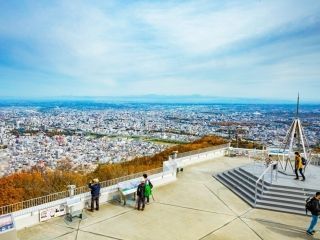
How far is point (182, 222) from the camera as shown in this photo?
11266 millimetres

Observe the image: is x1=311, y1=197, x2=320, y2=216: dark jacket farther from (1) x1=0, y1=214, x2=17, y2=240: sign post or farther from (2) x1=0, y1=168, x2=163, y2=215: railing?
(1) x1=0, y1=214, x2=17, y2=240: sign post

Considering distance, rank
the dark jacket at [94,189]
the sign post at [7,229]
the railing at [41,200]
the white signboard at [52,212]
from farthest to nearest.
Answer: the dark jacket at [94,189], the railing at [41,200], the white signboard at [52,212], the sign post at [7,229]

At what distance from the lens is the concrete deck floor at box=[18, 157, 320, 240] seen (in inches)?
399

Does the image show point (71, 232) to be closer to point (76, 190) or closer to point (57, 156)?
point (76, 190)

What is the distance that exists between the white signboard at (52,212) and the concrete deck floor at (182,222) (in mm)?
222

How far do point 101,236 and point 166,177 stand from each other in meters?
6.33

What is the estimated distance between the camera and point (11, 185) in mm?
23219

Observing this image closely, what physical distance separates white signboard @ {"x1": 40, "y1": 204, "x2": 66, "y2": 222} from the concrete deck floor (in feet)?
0.73

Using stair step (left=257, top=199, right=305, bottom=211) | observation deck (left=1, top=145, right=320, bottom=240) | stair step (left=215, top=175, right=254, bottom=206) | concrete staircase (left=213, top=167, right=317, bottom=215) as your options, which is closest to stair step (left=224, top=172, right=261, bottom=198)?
concrete staircase (left=213, top=167, right=317, bottom=215)

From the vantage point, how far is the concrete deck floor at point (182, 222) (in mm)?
10133

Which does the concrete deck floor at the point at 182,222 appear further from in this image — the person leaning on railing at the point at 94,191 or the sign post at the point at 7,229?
the sign post at the point at 7,229

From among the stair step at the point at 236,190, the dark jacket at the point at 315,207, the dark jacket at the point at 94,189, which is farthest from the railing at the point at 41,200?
the dark jacket at the point at 315,207

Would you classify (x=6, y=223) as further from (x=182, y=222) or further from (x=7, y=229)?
(x=182, y=222)

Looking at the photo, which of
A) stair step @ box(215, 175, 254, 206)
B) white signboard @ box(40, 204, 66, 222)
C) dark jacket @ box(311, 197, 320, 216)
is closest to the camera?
dark jacket @ box(311, 197, 320, 216)
